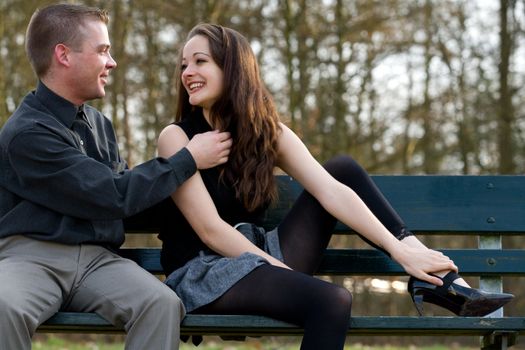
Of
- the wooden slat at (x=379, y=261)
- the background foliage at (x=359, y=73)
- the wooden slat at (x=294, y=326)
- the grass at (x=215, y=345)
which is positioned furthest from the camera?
the background foliage at (x=359, y=73)

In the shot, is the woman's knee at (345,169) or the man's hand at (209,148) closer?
the man's hand at (209,148)

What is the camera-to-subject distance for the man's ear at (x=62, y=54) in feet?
12.3

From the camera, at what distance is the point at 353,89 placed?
1320 cm

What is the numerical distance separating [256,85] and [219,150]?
1.27 ft

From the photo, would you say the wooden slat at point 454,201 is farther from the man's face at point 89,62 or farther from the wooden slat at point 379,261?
the man's face at point 89,62

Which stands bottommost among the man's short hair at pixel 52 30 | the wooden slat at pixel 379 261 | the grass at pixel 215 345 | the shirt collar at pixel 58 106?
the grass at pixel 215 345

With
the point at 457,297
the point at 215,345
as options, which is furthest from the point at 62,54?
the point at 215,345

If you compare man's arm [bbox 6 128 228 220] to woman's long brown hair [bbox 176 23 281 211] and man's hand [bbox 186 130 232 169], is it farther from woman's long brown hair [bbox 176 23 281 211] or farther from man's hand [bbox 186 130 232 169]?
woman's long brown hair [bbox 176 23 281 211]

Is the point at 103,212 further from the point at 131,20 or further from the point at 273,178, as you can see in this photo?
the point at 131,20

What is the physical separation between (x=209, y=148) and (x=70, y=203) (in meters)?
0.58

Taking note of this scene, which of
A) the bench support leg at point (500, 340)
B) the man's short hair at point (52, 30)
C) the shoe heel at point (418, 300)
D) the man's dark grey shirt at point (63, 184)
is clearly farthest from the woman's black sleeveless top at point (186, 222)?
the bench support leg at point (500, 340)

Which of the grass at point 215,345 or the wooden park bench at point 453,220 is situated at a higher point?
the wooden park bench at point 453,220

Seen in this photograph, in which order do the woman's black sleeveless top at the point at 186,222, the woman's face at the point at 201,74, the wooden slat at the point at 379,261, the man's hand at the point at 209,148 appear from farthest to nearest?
the wooden slat at the point at 379,261
the woman's face at the point at 201,74
the woman's black sleeveless top at the point at 186,222
the man's hand at the point at 209,148

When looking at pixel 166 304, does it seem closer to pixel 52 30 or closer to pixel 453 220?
pixel 52 30
